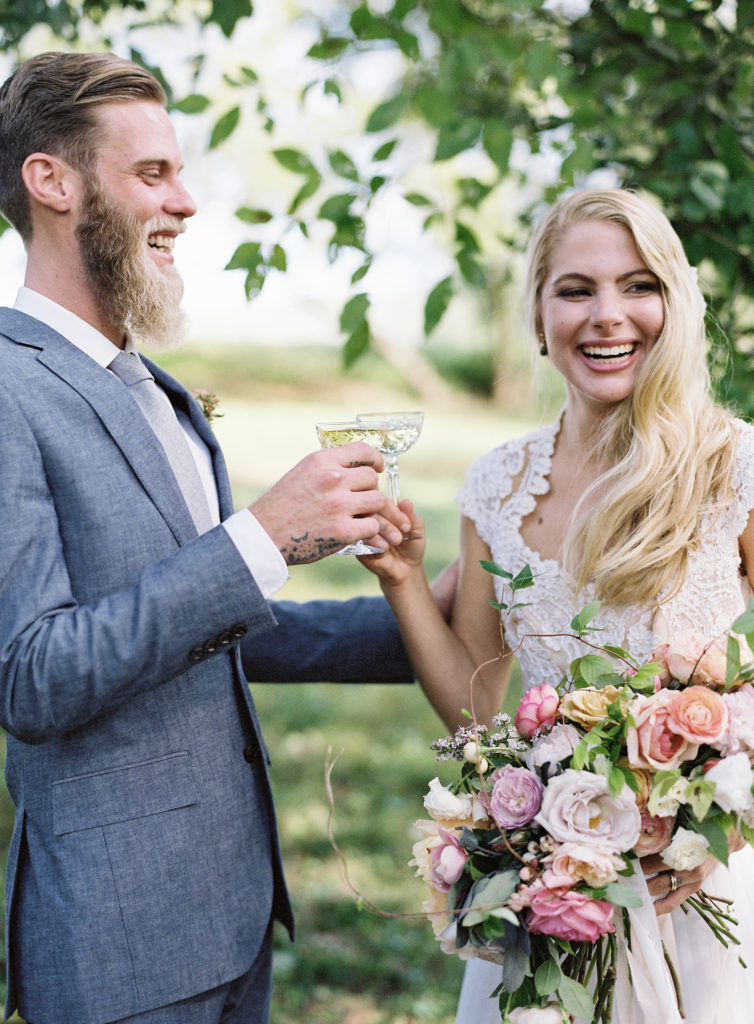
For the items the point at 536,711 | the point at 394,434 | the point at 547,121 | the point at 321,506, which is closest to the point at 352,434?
the point at 394,434

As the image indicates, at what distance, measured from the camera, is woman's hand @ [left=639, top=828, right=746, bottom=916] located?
1.64m

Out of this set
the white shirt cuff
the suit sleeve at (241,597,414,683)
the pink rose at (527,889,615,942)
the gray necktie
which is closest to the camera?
the pink rose at (527,889,615,942)

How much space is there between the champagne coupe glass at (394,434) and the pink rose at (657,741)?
748mm

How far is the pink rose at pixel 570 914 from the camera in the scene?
1.42 meters

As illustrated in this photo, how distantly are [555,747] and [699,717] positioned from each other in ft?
0.80

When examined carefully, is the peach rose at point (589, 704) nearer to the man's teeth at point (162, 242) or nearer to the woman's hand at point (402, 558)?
the woman's hand at point (402, 558)

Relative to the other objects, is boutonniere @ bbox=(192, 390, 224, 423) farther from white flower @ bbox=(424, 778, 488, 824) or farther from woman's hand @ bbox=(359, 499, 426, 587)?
white flower @ bbox=(424, 778, 488, 824)

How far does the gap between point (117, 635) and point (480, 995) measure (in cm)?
139

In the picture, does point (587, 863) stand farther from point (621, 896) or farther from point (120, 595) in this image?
point (120, 595)

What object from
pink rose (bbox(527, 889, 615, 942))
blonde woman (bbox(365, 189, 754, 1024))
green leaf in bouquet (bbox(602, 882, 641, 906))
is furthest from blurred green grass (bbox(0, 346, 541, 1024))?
blonde woman (bbox(365, 189, 754, 1024))

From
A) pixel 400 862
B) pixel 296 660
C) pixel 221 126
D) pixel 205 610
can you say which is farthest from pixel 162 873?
pixel 400 862

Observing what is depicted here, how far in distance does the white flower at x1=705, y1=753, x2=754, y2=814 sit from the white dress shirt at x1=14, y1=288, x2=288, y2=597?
2.48 feet

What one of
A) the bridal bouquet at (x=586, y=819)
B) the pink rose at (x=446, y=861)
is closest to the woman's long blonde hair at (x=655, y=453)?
the bridal bouquet at (x=586, y=819)

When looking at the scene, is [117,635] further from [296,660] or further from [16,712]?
[296,660]
